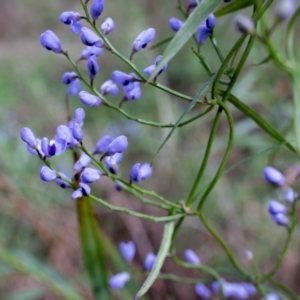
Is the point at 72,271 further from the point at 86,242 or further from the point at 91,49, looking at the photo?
the point at 91,49

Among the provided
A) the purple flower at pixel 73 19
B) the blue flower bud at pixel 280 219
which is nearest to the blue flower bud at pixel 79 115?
the purple flower at pixel 73 19

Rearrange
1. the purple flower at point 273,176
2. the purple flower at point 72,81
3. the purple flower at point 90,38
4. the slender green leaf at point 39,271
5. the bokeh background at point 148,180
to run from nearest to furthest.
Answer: the purple flower at point 90,38 → the purple flower at point 72,81 → the purple flower at point 273,176 → the slender green leaf at point 39,271 → the bokeh background at point 148,180

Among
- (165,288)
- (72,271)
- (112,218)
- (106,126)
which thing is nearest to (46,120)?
(106,126)

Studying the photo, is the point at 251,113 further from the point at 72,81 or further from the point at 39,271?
the point at 39,271

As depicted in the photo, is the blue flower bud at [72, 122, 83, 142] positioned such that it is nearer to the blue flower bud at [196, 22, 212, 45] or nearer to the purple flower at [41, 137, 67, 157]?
the purple flower at [41, 137, 67, 157]

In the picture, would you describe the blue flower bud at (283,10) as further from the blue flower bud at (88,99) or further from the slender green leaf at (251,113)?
the blue flower bud at (88,99)

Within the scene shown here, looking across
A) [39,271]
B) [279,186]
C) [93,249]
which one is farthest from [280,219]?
[39,271]

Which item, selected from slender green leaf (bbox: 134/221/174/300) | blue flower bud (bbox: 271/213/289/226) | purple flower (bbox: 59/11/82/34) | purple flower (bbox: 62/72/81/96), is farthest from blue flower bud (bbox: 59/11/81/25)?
blue flower bud (bbox: 271/213/289/226)
